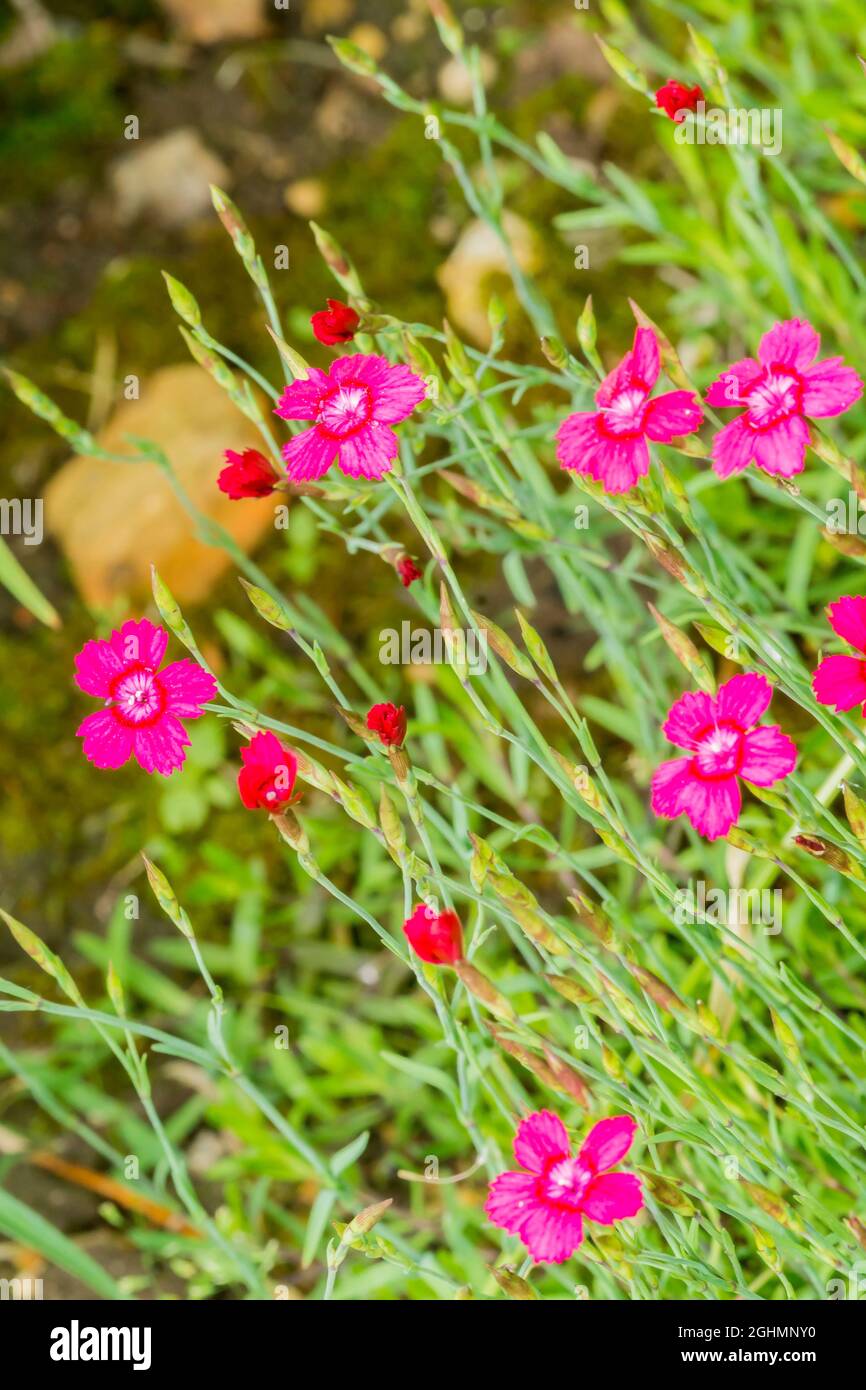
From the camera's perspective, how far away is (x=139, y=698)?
2.91 ft

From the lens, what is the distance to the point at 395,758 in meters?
0.85

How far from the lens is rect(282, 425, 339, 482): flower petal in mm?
876

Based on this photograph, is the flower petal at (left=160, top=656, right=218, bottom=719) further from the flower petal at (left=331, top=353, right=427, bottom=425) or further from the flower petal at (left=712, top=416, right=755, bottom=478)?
the flower petal at (left=712, top=416, right=755, bottom=478)

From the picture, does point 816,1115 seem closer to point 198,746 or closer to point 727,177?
point 198,746

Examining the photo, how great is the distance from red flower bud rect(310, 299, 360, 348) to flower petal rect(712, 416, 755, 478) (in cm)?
26

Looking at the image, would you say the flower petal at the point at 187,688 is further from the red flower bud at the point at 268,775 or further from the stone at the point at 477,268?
the stone at the point at 477,268

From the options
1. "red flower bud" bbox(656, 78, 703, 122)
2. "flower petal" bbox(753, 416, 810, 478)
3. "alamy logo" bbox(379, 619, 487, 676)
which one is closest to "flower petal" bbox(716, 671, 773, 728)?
"flower petal" bbox(753, 416, 810, 478)

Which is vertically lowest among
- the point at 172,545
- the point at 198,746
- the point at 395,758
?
the point at 395,758

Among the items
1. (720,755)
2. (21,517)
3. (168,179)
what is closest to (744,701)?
(720,755)


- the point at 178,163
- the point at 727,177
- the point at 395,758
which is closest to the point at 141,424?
the point at 178,163

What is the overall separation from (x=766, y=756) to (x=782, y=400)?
230 mm

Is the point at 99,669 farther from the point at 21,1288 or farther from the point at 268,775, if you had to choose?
the point at 21,1288

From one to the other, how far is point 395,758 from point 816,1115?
0.37 m

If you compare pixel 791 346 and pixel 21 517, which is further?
pixel 21 517
